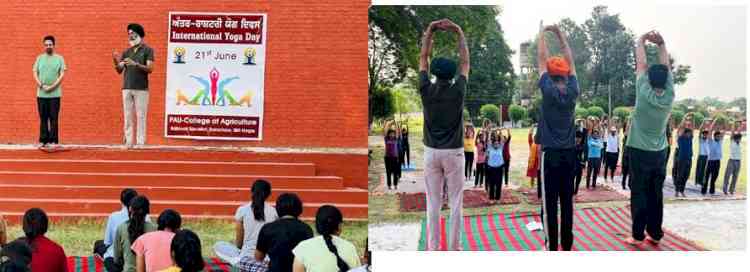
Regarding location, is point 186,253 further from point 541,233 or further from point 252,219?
point 541,233

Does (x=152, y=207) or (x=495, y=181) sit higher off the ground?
(x=495, y=181)

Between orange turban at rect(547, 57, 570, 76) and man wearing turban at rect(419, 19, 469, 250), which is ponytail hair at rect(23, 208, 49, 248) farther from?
orange turban at rect(547, 57, 570, 76)

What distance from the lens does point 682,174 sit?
22.7 ft

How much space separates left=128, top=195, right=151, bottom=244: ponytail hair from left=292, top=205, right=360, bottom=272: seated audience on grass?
4.31ft

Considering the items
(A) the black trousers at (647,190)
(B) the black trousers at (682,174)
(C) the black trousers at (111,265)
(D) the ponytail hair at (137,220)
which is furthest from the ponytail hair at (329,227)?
(B) the black trousers at (682,174)

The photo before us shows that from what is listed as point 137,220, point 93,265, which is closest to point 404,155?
point 137,220

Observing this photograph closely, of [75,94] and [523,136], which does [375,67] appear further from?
[75,94]

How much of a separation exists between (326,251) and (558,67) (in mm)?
2703

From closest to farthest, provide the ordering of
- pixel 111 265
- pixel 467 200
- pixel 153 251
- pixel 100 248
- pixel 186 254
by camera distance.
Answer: pixel 186 254, pixel 153 251, pixel 111 265, pixel 100 248, pixel 467 200

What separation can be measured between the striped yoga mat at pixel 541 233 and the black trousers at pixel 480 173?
0.87ft

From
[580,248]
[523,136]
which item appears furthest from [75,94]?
[580,248]

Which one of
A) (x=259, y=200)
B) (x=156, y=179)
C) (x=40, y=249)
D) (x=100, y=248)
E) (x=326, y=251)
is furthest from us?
(x=156, y=179)

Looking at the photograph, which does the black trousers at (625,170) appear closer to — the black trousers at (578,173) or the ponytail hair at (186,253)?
the black trousers at (578,173)

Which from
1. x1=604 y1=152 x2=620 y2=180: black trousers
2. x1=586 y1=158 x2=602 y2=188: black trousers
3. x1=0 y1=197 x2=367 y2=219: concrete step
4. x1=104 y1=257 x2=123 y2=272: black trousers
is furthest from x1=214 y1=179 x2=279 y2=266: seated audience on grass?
x1=604 y1=152 x2=620 y2=180: black trousers
